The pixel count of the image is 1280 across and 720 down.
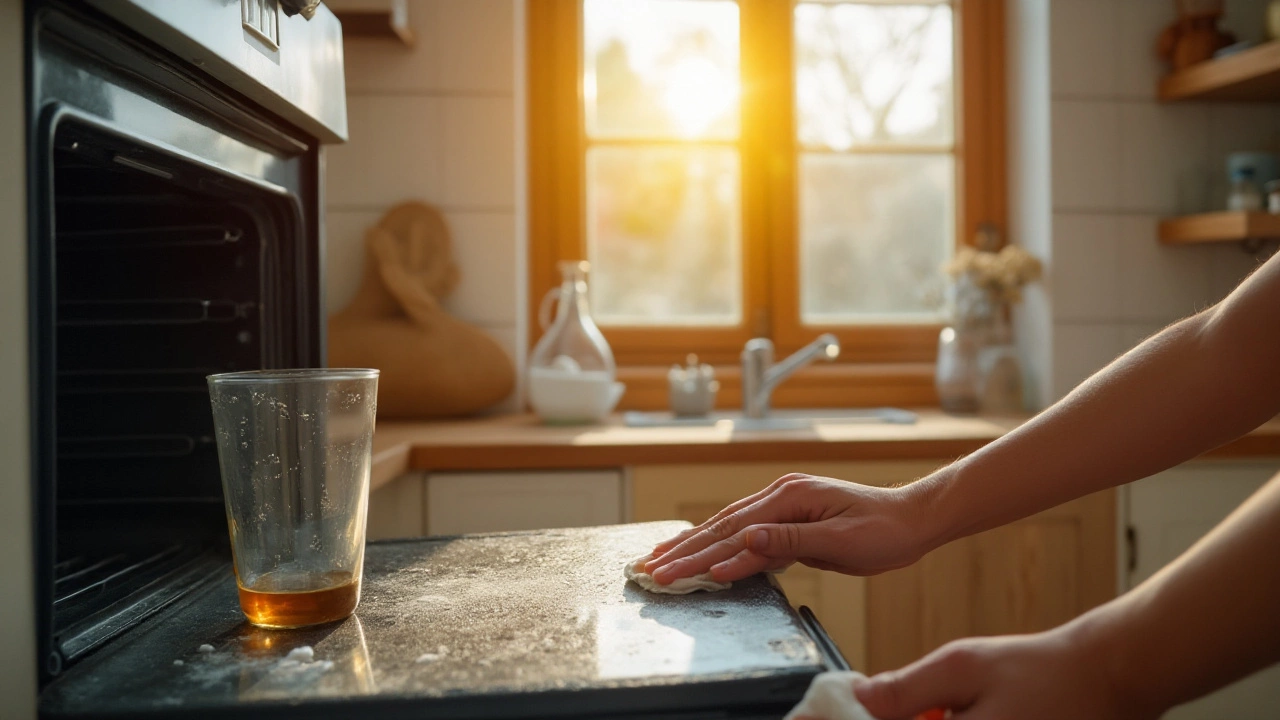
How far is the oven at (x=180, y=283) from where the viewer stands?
592mm

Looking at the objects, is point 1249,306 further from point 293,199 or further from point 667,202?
point 667,202

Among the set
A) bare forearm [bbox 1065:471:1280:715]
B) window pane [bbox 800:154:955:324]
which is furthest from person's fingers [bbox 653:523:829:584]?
window pane [bbox 800:154:955:324]

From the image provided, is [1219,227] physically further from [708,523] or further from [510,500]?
[708,523]

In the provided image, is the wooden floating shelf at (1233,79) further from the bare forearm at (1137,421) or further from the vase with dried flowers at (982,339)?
the bare forearm at (1137,421)

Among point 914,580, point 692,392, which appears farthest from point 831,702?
point 692,392

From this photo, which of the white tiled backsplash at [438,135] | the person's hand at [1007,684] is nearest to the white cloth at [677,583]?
the person's hand at [1007,684]

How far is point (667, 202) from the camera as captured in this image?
2.27 metres

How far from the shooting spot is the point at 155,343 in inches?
32.1

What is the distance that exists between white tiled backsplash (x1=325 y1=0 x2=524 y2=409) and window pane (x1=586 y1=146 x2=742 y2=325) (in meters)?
0.28

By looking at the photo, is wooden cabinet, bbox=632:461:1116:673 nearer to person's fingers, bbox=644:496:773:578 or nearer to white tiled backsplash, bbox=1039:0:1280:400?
white tiled backsplash, bbox=1039:0:1280:400

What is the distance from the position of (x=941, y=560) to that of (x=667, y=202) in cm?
108

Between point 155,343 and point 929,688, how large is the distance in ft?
2.26

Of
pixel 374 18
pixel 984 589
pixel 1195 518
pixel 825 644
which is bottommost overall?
pixel 984 589

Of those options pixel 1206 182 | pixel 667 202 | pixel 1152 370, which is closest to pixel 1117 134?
pixel 1206 182
